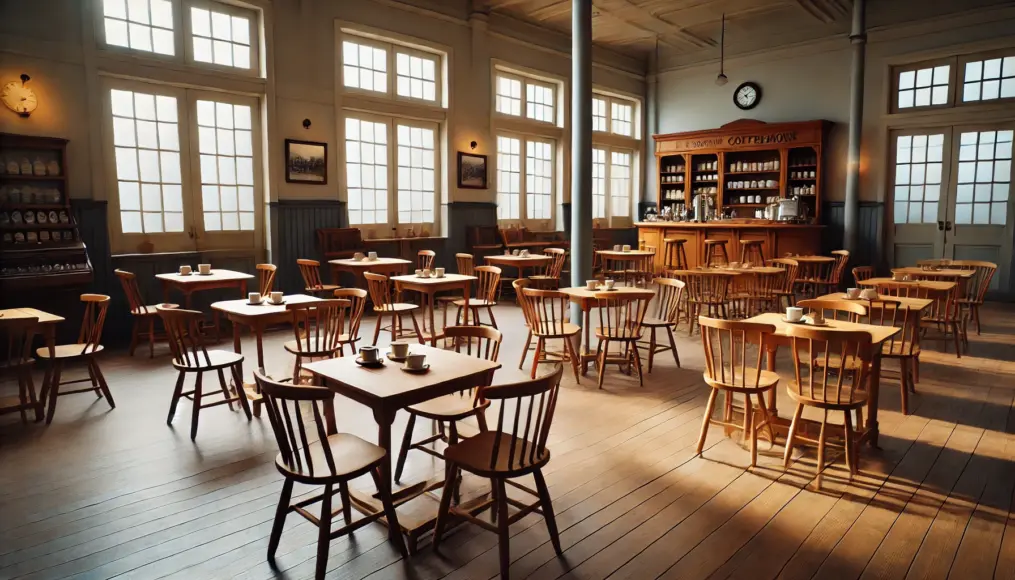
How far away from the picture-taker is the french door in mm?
9867

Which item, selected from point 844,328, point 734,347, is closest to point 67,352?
point 734,347

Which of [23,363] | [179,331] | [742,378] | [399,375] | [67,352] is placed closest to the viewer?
[399,375]

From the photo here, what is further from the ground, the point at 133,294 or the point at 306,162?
the point at 306,162

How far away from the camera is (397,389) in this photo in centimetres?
272

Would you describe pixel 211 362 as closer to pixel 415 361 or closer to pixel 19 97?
pixel 415 361

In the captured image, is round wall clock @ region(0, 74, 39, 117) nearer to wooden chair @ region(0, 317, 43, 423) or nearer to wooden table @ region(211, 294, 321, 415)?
wooden chair @ region(0, 317, 43, 423)

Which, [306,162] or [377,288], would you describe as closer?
[377,288]

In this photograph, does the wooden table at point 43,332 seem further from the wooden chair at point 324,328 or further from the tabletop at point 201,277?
the tabletop at point 201,277

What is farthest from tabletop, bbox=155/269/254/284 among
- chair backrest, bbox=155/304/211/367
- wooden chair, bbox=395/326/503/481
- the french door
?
the french door

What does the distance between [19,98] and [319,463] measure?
19.5ft

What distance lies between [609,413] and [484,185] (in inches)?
269

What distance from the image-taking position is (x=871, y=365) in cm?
399

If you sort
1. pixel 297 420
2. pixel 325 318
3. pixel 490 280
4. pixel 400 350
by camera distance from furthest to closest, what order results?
1. pixel 490 280
2. pixel 325 318
3. pixel 400 350
4. pixel 297 420

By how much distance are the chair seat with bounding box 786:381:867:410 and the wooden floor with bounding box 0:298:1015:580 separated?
426 millimetres
